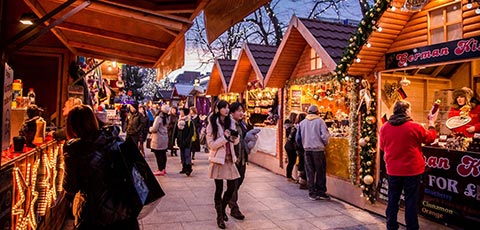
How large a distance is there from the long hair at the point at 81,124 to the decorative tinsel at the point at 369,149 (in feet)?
16.3

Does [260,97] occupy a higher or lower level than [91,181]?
higher

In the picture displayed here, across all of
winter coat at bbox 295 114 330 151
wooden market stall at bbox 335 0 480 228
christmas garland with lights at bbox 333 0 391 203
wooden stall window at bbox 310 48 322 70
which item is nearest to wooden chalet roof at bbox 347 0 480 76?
wooden market stall at bbox 335 0 480 228

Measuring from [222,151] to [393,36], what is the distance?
3624 millimetres

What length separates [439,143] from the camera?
5504mm

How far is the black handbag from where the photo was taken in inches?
99.6

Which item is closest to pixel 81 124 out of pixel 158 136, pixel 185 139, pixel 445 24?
pixel 445 24

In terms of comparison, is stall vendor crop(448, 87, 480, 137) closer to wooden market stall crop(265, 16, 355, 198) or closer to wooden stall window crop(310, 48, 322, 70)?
wooden market stall crop(265, 16, 355, 198)

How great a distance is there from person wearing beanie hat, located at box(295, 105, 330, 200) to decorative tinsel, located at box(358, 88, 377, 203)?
36.0 inches

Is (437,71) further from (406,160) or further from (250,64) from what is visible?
(250,64)

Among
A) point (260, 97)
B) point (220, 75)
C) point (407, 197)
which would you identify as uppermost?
point (220, 75)

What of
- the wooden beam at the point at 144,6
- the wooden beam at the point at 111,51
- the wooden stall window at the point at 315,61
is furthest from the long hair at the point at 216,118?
the wooden stall window at the point at 315,61

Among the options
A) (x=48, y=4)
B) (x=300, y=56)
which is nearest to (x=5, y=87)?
(x=48, y=4)

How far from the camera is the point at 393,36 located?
586 cm

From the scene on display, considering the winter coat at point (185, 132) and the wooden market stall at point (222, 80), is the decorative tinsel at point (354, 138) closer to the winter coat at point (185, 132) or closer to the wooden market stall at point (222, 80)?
the winter coat at point (185, 132)
